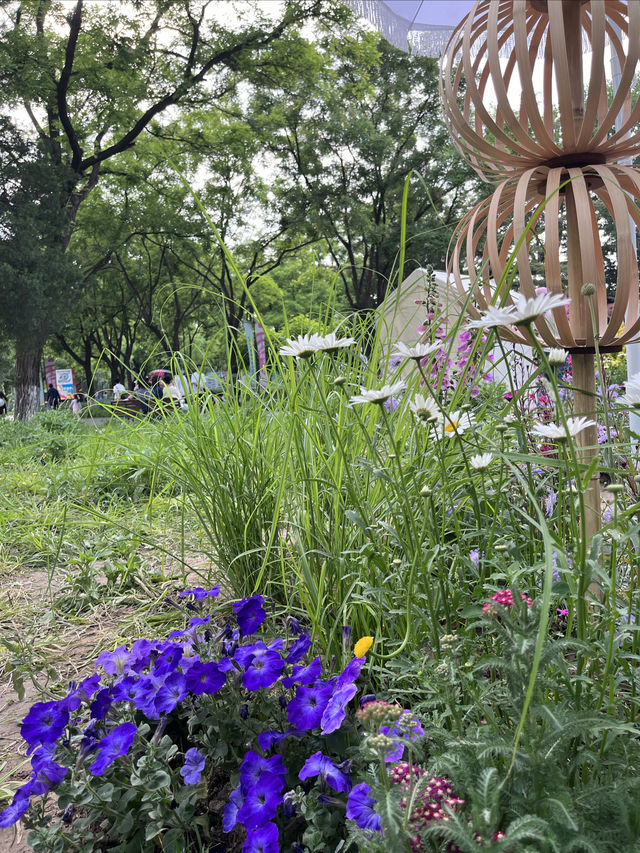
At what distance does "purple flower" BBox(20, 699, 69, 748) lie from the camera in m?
1.01

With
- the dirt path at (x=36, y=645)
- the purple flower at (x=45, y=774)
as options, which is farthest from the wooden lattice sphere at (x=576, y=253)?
the dirt path at (x=36, y=645)

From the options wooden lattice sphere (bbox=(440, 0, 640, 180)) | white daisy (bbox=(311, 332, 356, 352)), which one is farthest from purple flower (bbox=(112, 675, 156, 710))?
wooden lattice sphere (bbox=(440, 0, 640, 180))

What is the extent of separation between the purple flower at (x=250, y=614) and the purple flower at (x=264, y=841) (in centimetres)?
40

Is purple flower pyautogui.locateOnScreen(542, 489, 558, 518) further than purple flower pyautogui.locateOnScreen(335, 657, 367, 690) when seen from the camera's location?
Yes

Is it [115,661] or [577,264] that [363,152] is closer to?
[577,264]

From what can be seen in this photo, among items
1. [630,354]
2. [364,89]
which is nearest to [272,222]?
[364,89]

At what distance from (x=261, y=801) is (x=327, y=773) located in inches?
4.3

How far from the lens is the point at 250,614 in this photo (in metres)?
1.22

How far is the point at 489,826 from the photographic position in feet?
2.07

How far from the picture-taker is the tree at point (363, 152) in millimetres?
13445

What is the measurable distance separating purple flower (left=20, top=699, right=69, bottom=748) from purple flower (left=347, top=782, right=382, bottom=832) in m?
0.54

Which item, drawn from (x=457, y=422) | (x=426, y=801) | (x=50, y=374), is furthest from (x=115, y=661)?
(x=50, y=374)

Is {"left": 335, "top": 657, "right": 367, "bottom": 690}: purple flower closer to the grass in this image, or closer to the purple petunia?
the grass

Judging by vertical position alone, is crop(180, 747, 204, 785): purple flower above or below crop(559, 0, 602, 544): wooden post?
below
